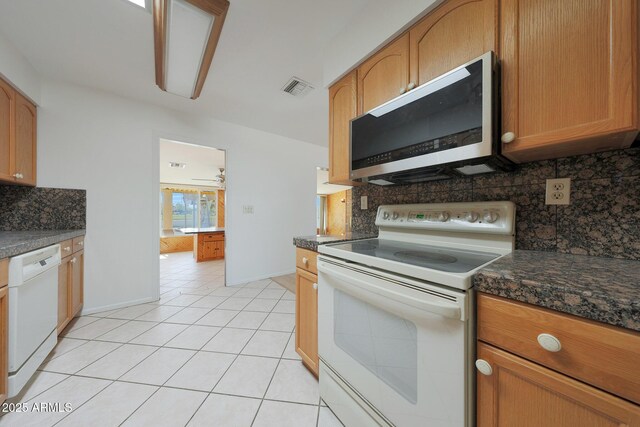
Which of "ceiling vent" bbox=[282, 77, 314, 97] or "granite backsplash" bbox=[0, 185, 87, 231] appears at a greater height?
"ceiling vent" bbox=[282, 77, 314, 97]

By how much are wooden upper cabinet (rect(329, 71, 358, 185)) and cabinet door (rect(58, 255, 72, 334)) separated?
2.24 meters

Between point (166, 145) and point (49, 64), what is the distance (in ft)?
6.35

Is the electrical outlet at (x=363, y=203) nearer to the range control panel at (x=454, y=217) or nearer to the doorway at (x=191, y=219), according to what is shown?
the range control panel at (x=454, y=217)

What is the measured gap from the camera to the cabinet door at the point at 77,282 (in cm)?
196

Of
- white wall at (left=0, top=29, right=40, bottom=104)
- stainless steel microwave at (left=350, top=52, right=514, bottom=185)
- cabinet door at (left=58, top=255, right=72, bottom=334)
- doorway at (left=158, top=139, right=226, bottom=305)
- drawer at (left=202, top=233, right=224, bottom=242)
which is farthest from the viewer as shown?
drawer at (left=202, top=233, right=224, bottom=242)

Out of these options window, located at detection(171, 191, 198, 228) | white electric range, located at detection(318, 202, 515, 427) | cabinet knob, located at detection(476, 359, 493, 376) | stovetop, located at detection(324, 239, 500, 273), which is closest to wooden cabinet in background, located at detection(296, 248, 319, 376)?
white electric range, located at detection(318, 202, 515, 427)

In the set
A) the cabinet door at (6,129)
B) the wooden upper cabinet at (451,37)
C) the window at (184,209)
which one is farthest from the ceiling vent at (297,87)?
the window at (184,209)

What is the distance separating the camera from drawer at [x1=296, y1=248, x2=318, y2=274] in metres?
1.33

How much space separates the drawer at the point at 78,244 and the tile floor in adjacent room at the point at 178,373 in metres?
0.68

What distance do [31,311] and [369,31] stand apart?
2.58 meters

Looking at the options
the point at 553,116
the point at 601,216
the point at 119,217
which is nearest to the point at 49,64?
the point at 119,217

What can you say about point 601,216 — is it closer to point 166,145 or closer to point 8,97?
point 8,97

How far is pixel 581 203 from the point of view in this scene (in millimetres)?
876

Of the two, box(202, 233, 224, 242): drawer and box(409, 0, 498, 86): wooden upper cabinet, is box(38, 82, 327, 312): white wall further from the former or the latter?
box(409, 0, 498, 86): wooden upper cabinet
